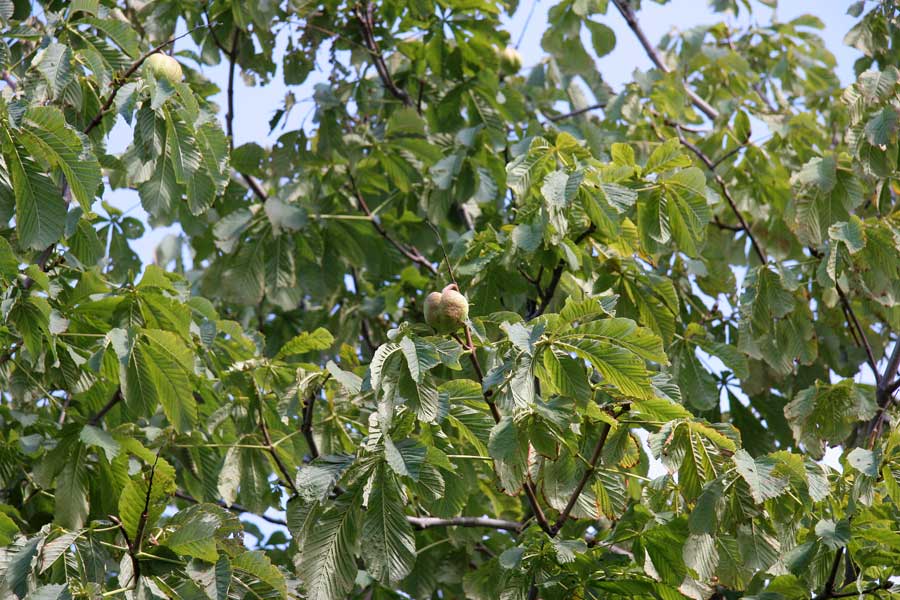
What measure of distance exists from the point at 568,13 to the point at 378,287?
4.67ft

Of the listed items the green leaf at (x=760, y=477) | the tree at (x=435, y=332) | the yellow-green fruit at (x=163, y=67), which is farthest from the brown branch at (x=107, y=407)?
the green leaf at (x=760, y=477)

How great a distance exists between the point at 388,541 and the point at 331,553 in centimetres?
15

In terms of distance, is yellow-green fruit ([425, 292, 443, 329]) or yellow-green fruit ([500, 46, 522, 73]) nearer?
yellow-green fruit ([425, 292, 443, 329])

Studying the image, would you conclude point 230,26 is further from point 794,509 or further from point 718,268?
point 794,509

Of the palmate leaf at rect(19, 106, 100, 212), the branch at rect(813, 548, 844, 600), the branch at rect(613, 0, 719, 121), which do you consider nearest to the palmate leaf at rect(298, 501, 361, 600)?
the palmate leaf at rect(19, 106, 100, 212)

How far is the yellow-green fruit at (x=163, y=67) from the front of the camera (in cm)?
240

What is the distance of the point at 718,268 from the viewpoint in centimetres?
369

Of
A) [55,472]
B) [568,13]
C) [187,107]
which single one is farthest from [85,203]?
[568,13]

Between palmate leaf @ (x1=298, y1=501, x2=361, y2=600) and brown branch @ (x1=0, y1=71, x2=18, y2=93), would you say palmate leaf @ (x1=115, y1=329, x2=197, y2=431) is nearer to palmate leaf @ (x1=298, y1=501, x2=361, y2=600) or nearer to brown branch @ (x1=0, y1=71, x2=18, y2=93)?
palmate leaf @ (x1=298, y1=501, x2=361, y2=600)

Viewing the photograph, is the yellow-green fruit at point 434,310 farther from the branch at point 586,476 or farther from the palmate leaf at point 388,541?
the branch at point 586,476

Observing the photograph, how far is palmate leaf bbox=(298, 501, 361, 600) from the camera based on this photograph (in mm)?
1977

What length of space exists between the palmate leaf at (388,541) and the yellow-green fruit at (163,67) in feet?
3.69

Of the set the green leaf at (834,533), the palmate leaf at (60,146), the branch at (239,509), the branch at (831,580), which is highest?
the palmate leaf at (60,146)

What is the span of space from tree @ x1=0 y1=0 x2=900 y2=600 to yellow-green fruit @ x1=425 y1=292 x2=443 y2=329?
0.14 feet
